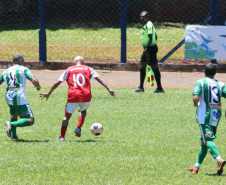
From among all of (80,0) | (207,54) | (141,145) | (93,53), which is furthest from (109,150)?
(80,0)

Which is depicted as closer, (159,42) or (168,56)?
(168,56)

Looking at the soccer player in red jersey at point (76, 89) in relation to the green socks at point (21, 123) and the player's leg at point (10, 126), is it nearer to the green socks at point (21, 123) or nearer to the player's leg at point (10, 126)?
the green socks at point (21, 123)

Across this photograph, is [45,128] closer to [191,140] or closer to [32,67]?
[191,140]

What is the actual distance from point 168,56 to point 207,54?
1.52 m

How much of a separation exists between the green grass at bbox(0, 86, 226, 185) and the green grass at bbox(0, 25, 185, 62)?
972 centimetres

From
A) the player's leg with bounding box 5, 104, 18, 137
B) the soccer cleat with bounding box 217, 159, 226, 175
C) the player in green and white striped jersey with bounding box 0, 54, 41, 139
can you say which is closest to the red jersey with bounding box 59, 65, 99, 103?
the player in green and white striped jersey with bounding box 0, 54, 41, 139

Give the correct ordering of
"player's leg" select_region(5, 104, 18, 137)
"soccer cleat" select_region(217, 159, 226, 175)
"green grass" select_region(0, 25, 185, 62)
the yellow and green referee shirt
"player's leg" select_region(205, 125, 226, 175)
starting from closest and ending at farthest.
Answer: "soccer cleat" select_region(217, 159, 226, 175)
"player's leg" select_region(205, 125, 226, 175)
"player's leg" select_region(5, 104, 18, 137)
the yellow and green referee shirt
"green grass" select_region(0, 25, 185, 62)

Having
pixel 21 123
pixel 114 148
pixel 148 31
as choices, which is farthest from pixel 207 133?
pixel 148 31

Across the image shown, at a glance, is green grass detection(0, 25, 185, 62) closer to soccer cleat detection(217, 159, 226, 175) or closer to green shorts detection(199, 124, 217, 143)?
green shorts detection(199, 124, 217, 143)

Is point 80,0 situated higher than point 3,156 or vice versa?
point 80,0

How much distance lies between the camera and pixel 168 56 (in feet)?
68.8

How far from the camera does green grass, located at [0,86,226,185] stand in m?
7.89

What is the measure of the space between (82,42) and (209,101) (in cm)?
2121

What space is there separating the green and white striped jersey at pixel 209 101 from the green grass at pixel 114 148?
77 centimetres
